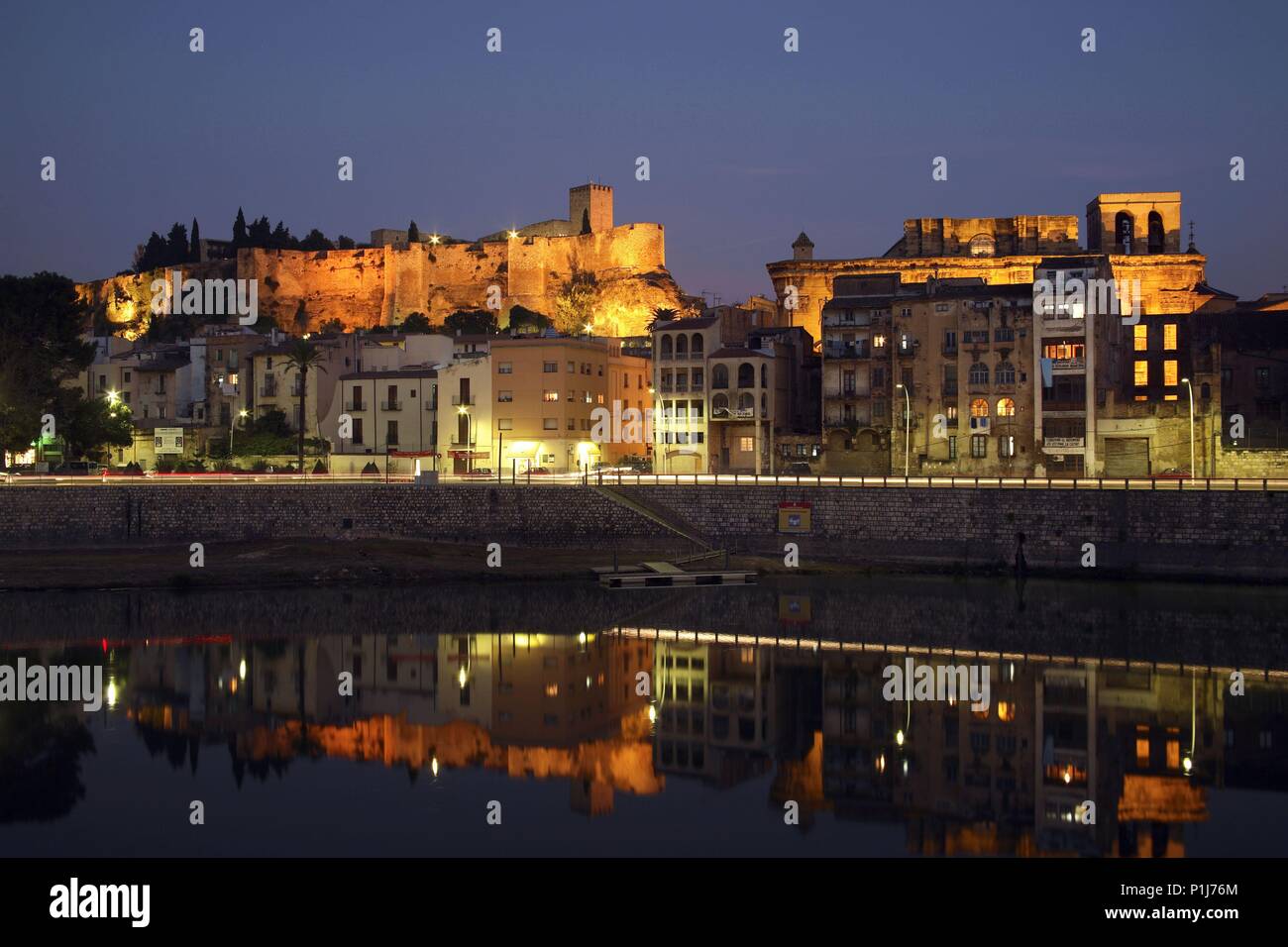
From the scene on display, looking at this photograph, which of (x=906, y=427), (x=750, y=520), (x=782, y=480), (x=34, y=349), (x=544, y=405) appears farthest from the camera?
(x=544, y=405)

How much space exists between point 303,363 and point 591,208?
213ft

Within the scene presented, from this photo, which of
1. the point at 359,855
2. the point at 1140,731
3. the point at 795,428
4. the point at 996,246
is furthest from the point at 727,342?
the point at 359,855

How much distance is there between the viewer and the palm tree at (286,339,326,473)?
71.1 metres

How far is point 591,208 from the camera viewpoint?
13325 centimetres

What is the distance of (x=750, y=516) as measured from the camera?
55.2 m

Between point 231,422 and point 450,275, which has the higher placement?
point 450,275

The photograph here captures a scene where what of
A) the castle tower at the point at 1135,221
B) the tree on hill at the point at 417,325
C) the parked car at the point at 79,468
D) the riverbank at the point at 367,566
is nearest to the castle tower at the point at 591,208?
the tree on hill at the point at 417,325

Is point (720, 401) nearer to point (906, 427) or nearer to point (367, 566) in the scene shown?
point (906, 427)

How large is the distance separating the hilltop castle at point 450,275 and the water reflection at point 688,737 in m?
84.7

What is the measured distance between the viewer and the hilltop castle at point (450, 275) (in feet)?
407

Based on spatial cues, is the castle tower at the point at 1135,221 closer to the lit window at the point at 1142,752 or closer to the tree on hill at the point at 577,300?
the tree on hill at the point at 577,300

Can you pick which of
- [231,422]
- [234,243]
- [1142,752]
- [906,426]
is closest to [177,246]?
[234,243]
